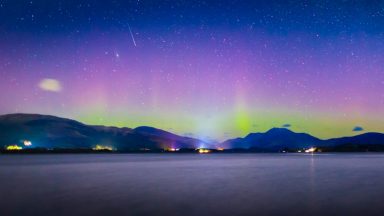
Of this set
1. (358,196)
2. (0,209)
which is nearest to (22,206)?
(0,209)

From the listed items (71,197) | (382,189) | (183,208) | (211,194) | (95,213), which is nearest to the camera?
(95,213)

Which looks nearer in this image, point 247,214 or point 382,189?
point 247,214

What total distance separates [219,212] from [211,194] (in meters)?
8.59

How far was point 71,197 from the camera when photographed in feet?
91.6

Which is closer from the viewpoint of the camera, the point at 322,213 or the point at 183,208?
the point at 322,213

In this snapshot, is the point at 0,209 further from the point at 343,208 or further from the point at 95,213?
the point at 343,208

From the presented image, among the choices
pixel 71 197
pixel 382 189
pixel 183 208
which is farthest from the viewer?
pixel 382 189

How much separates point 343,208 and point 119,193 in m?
15.5

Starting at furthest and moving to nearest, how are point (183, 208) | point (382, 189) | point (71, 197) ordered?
point (382, 189)
point (71, 197)
point (183, 208)

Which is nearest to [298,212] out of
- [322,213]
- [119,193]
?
[322,213]

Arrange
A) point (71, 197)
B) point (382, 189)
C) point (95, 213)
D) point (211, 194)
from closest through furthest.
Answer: point (95, 213) < point (71, 197) < point (211, 194) < point (382, 189)

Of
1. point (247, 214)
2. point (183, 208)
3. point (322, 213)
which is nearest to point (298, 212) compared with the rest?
point (322, 213)

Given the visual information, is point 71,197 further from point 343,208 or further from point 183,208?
point 343,208

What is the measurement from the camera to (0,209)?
2216cm
